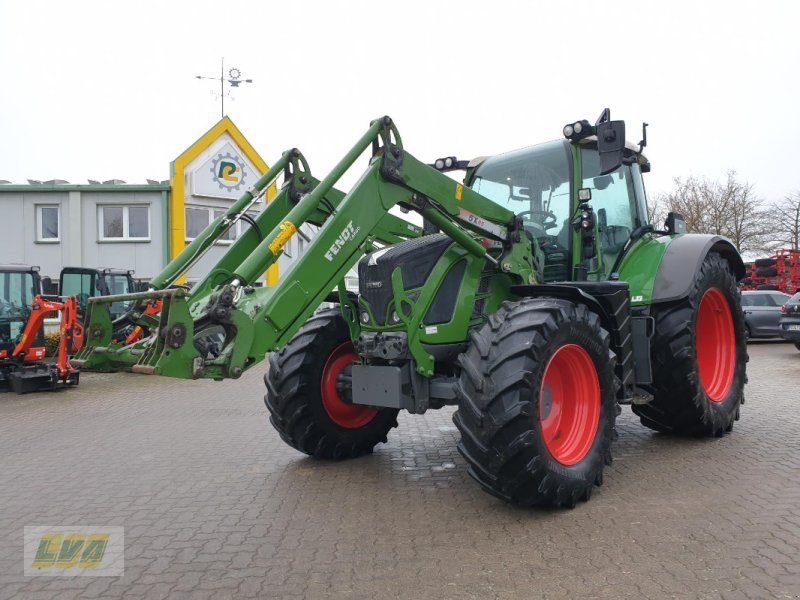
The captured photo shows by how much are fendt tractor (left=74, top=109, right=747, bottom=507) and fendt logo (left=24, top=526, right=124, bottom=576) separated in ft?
3.60

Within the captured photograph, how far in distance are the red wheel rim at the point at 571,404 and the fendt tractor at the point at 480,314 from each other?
0.01m

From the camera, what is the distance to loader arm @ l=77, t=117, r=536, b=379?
13.1ft

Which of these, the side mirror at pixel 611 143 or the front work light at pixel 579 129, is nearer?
the side mirror at pixel 611 143

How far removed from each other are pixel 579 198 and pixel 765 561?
128 inches

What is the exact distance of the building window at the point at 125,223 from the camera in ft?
75.8

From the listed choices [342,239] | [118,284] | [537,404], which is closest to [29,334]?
[118,284]

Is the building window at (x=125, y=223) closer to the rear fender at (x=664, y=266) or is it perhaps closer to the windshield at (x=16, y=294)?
the windshield at (x=16, y=294)

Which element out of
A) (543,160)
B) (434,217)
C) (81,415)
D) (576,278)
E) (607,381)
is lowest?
(81,415)

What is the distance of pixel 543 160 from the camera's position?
6039 millimetres

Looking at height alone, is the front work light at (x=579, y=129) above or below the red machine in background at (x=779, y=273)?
above

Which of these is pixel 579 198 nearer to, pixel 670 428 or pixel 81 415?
pixel 670 428

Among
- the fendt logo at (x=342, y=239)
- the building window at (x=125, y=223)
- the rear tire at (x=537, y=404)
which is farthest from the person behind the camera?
the building window at (x=125, y=223)

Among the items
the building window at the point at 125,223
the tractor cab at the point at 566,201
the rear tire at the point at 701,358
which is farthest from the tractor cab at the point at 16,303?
the rear tire at the point at 701,358

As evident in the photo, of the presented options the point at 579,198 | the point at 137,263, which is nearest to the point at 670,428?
the point at 579,198
